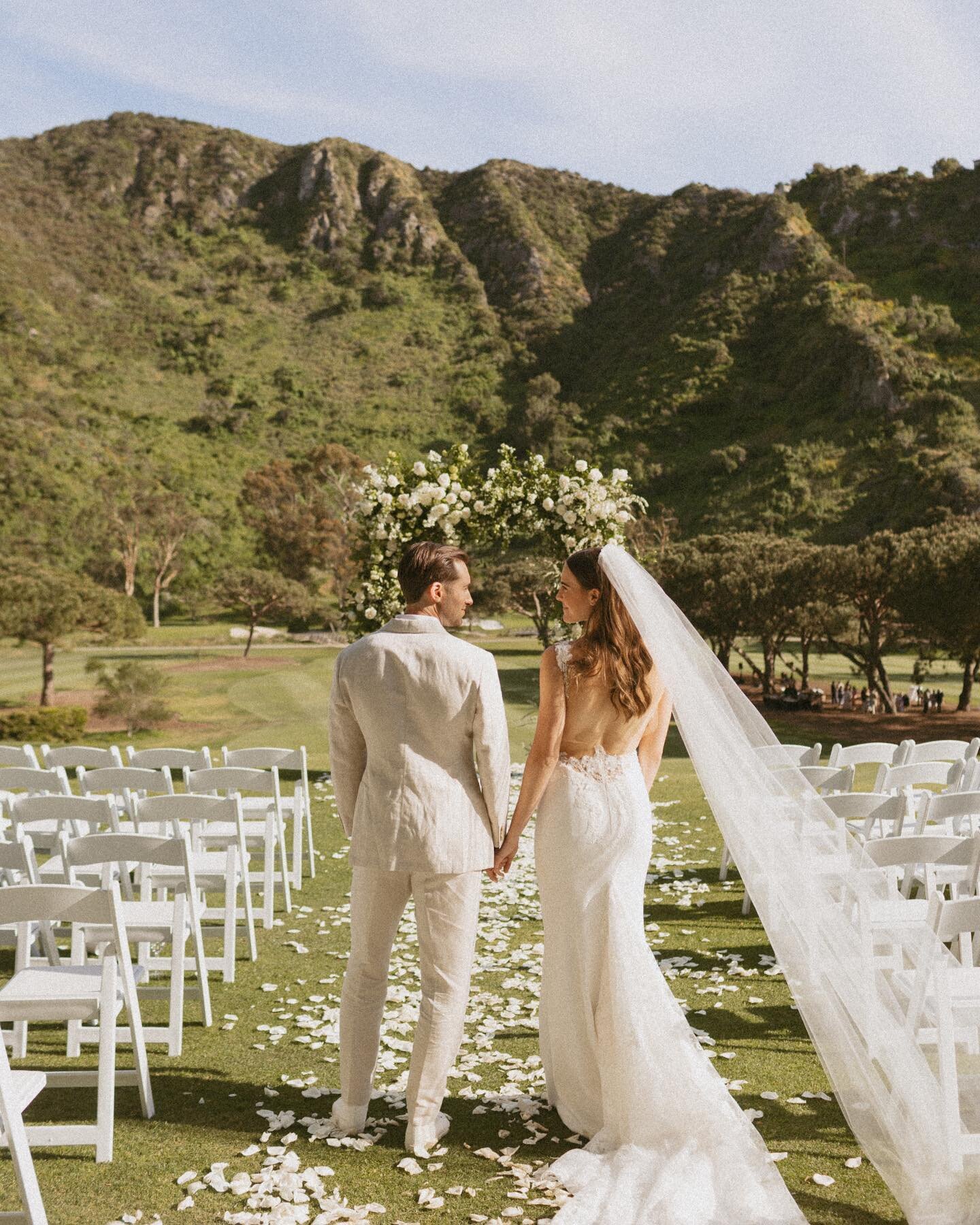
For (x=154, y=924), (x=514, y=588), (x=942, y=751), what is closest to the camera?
(x=154, y=924)

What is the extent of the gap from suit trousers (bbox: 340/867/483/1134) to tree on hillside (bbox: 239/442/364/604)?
50291 millimetres

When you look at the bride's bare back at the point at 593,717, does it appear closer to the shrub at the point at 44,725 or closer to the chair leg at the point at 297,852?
the chair leg at the point at 297,852

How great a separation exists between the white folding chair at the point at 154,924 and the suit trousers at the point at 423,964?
33.5 inches

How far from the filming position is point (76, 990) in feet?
11.4

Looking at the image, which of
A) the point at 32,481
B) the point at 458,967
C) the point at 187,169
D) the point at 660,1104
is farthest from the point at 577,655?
the point at 187,169

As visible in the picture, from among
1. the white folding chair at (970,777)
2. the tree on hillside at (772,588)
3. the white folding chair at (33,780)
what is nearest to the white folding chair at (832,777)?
the white folding chair at (970,777)

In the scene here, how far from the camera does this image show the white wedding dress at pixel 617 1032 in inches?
128

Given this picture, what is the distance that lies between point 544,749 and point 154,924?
6.30 feet

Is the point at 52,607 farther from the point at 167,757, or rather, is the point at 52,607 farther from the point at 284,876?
the point at 284,876

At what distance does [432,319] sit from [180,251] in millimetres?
24125

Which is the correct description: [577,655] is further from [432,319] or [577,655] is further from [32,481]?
[432,319]

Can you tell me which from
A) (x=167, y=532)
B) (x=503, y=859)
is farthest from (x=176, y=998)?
(x=167, y=532)

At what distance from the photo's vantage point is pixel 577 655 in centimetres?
372

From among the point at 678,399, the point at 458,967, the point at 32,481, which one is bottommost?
the point at 458,967
